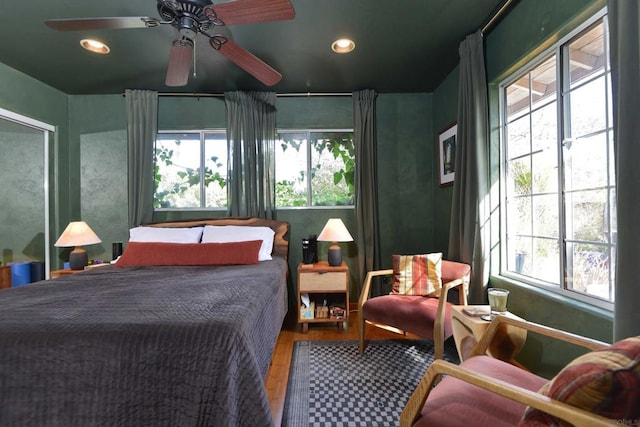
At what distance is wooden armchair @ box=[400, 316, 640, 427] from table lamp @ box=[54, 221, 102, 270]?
3.33 metres

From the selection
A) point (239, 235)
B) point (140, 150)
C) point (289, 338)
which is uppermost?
point (140, 150)

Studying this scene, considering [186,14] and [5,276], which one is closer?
[186,14]

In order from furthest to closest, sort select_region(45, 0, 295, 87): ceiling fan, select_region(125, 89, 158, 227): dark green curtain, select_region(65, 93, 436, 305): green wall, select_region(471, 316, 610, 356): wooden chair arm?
select_region(65, 93, 436, 305): green wall, select_region(125, 89, 158, 227): dark green curtain, select_region(45, 0, 295, 87): ceiling fan, select_region(471, 316, 610, 356): wooden chair arm

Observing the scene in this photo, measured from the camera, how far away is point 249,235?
291cm

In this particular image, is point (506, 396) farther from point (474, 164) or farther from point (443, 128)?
point (443, 128)

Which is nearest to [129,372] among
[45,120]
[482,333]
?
[482,333]

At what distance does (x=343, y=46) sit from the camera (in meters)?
2.49

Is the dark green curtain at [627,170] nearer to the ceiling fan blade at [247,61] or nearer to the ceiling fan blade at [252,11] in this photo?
the ceiling fan blade at [252,11]

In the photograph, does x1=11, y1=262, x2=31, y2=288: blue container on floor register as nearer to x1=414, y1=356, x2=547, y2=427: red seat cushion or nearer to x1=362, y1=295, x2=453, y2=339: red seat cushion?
x1=362, y1=295, x2=453, y2=339: red seat cushion

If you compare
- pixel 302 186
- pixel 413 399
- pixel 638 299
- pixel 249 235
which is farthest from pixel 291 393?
pixel 302 186

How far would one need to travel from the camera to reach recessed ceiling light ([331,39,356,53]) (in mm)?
2414

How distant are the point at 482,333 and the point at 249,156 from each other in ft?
9.05

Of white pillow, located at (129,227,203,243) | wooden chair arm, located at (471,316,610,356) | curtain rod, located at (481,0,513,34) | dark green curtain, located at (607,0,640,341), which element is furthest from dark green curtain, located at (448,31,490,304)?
white pillow, located at (129,227,203,243)

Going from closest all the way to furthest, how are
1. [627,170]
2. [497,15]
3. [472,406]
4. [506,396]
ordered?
[506,396]
[472,406]
[627,170]
[497,15]
